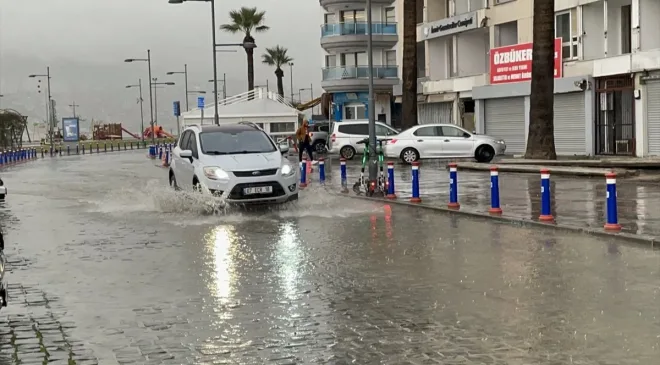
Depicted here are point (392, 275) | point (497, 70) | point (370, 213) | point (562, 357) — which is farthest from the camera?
point (497, 70)

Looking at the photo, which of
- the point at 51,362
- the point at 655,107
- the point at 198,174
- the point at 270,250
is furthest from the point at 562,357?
the point at 655,107

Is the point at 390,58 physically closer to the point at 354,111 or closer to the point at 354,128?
the point at 354,111

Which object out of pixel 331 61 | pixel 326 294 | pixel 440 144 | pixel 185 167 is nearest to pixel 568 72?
pixel 440 144

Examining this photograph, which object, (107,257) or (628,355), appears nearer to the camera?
(628,355)

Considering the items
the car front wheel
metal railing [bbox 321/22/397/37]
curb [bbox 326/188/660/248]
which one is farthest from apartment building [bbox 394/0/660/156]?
curb [bbox 326/188/660/248]

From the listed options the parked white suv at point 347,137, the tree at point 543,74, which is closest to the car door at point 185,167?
the tree at point 543,74

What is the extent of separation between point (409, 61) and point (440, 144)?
16.9 feet

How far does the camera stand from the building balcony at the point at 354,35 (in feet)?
201

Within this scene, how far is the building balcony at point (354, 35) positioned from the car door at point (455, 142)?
2688cm

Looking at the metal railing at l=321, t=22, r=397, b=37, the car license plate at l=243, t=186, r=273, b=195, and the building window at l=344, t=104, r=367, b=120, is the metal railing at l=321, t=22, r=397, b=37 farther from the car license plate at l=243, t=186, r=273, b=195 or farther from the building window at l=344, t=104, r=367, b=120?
the car license plate at l=243, t=186, r=273, b=195

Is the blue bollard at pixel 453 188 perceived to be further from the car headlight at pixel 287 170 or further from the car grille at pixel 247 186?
the car grille at pixel 247 186

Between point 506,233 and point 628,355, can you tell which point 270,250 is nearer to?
point 506,233

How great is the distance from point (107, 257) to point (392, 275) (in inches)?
155

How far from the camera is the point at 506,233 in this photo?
43.8 ft
